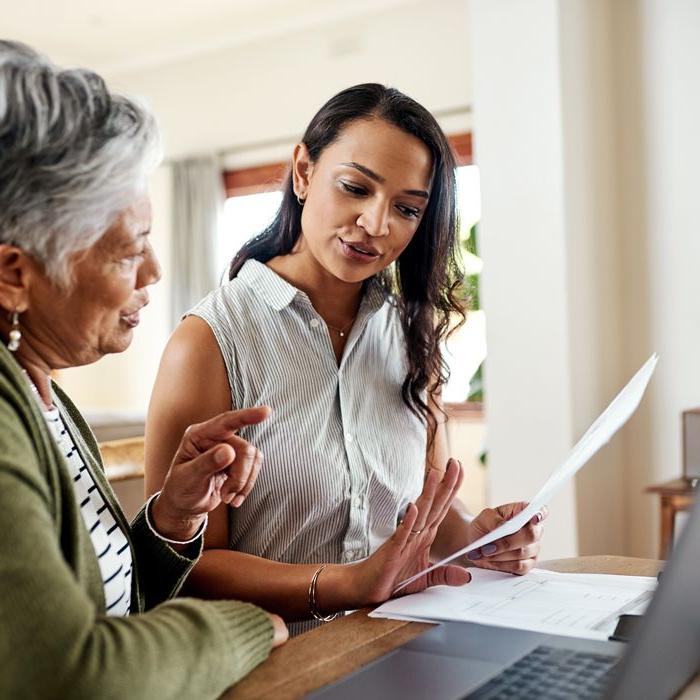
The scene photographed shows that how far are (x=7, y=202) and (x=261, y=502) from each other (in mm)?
806

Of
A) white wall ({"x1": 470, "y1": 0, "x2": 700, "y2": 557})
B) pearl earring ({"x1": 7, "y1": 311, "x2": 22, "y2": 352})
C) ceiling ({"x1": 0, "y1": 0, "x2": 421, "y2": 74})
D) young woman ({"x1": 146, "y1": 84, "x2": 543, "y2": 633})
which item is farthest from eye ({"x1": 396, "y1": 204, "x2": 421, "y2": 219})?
ceiling ({"x1": 0, "y1": 0, "x2": 421, "y2": 74})

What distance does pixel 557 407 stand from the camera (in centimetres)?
421

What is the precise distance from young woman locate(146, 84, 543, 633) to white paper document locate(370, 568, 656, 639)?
5 centimetres

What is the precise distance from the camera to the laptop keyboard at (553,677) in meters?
0.92

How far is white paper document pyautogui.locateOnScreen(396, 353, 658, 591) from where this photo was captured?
49.3 inches

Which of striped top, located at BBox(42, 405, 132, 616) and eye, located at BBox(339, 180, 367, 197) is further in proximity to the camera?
eye, located at BBox(339, 180, 367, 197)

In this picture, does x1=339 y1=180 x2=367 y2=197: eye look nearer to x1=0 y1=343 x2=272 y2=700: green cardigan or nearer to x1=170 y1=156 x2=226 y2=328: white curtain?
x1=0 y1=343 x2=272 y2=700: green cardigan

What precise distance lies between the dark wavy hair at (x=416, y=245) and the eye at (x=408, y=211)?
0.09 m

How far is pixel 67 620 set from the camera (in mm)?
775

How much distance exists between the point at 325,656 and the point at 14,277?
1.71 ft

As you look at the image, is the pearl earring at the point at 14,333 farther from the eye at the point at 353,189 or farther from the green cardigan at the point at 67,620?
the eye at the point at 353,189

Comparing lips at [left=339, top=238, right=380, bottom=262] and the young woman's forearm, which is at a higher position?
lips at [left=339, top=238, right=380, bottom=262]

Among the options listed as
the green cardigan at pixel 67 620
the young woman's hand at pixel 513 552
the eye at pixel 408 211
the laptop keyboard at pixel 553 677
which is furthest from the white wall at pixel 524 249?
the green cardigan at pixel 67 620

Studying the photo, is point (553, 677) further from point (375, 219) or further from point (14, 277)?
point (375, 219)
